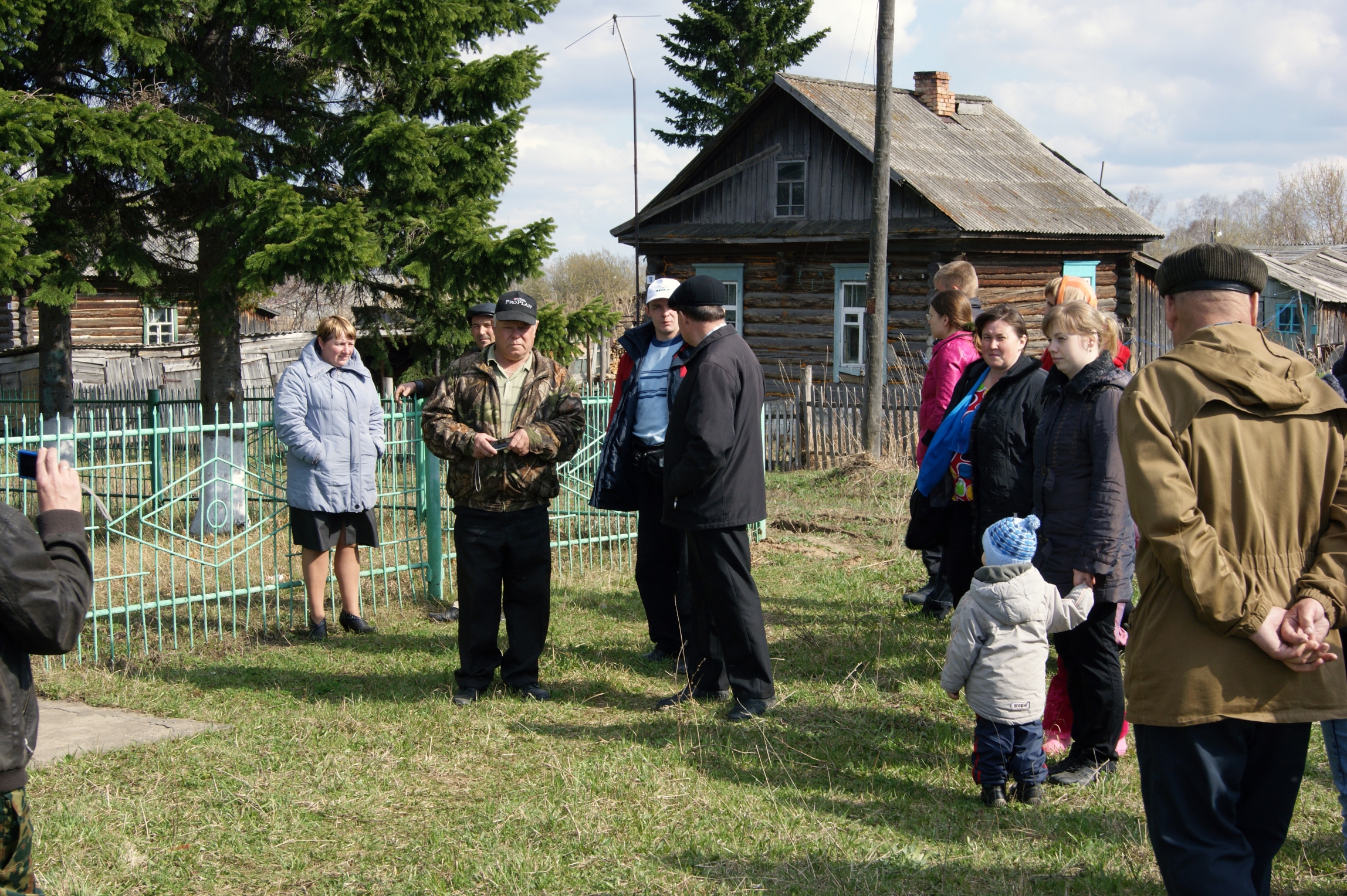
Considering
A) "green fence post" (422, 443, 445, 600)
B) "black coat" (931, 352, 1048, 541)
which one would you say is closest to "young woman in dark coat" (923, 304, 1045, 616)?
"black coat" (931, 352, 1048, 541)

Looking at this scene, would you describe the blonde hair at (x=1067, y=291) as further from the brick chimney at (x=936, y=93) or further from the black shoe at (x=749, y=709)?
the brick chimney at (x=936, y=93)

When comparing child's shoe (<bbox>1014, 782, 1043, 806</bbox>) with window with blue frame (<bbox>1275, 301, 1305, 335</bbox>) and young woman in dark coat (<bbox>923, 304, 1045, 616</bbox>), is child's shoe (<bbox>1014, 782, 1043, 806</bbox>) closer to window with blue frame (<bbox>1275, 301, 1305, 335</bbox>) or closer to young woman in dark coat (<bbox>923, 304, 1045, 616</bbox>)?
young woman in dark coat (<bbox>923, 304, 1045, 616</bbox>)

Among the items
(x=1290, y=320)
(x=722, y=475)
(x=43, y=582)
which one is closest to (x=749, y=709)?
(x=722, y=475)

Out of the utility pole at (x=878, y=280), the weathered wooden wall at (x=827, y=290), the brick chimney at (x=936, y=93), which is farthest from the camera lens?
the brick chimney at (x=936, y=93)

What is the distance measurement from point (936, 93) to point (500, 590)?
19.5 meters

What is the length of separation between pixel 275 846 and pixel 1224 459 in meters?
3.04

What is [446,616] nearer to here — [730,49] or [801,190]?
[801,190]

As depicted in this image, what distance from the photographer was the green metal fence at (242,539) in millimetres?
5906

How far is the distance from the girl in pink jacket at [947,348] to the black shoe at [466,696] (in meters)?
2.53

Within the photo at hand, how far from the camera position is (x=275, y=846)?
352 cm

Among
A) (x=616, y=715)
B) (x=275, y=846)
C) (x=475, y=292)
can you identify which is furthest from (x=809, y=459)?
(x=275, y=846)

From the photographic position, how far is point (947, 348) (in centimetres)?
565

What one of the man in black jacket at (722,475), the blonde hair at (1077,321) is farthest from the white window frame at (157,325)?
the blonde hair at (1077,321)

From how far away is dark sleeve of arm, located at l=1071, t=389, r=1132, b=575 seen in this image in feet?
12.1
